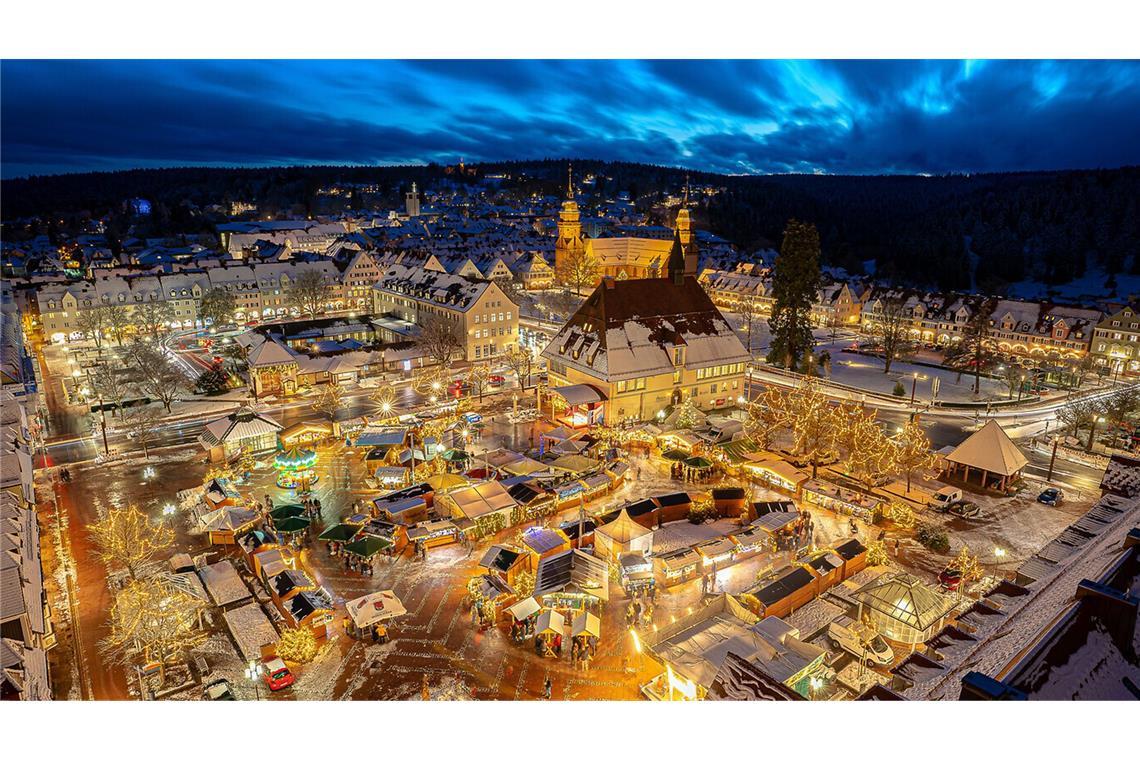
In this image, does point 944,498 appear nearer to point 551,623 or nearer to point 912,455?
point 912,455

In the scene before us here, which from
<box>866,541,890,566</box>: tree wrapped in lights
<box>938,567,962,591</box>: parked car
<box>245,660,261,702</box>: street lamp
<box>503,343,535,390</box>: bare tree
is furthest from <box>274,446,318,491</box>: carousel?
<box>938,567,962,591</box>: parked car

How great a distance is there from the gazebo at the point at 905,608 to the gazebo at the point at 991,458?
13.3m

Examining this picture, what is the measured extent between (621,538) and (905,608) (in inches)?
387

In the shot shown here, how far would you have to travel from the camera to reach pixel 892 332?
196 ft

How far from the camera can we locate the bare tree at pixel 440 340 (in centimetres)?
5222

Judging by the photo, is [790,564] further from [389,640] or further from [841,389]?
[841,389]

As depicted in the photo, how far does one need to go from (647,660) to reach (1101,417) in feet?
121

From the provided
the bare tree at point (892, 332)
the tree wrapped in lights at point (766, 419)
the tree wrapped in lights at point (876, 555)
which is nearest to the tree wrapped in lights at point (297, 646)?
the tree wrapped in lights at point (876, 555)

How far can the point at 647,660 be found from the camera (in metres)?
19.6

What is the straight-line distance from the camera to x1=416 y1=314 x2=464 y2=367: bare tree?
5222 cm

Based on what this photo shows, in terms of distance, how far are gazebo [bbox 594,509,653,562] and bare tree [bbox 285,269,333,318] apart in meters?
59.9

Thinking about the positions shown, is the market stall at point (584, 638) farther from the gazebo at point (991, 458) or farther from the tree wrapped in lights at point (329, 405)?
the tree wrapped in lights at point (329, 405)

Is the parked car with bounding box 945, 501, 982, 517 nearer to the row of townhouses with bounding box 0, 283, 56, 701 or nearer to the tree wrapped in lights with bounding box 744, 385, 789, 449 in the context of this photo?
the tree wrapped in lights with bounding box 744, 385, 789, 449

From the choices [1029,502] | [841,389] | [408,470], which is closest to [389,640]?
[408,470]
